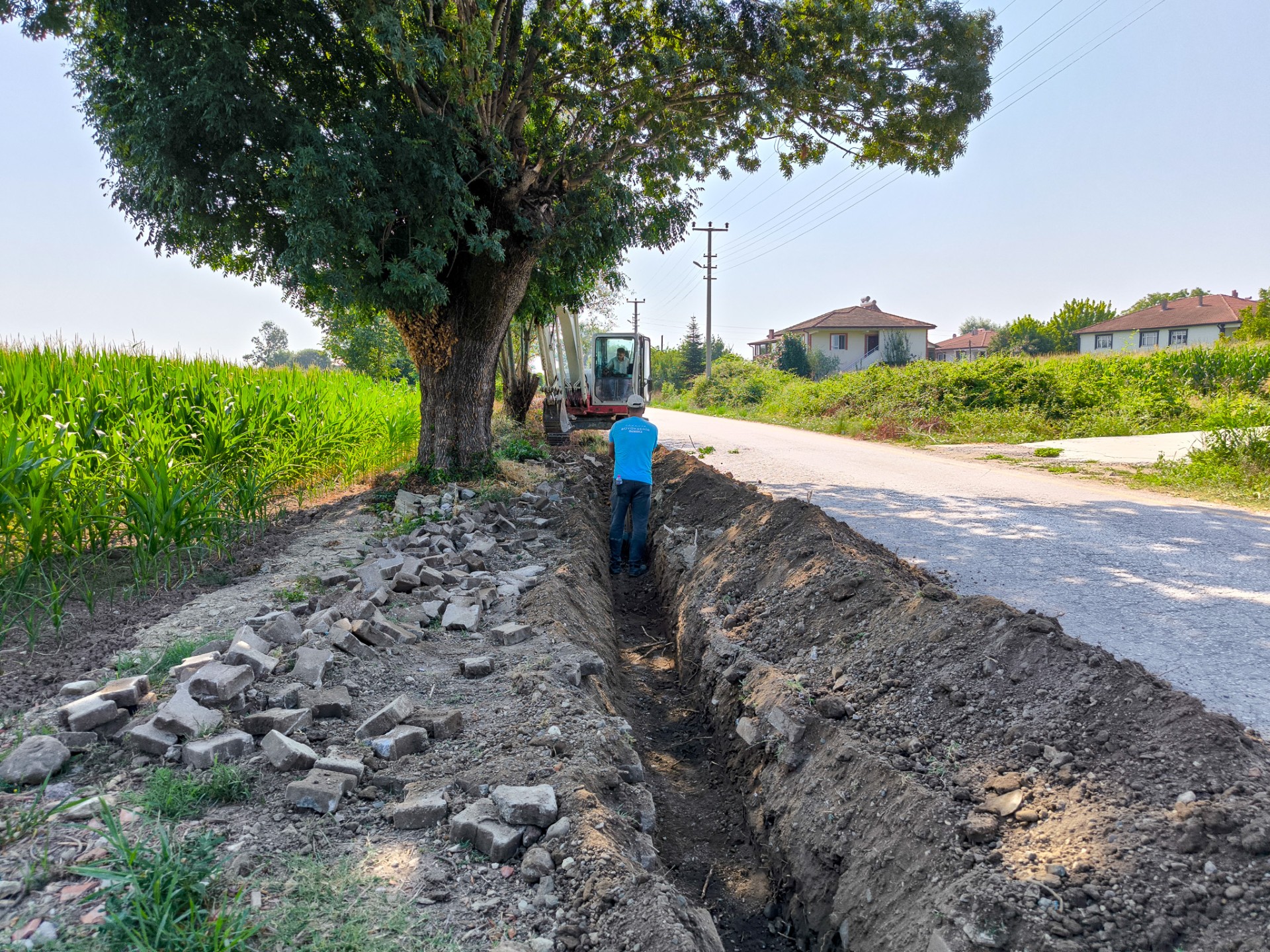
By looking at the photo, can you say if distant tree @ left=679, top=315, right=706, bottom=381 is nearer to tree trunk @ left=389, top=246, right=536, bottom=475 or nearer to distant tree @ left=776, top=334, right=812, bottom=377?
distant tree @ left=776, top=334, right=812, bottom=377

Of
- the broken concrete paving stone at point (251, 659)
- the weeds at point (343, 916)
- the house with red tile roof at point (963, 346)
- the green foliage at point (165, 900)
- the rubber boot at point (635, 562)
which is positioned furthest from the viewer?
the house with red tile roof at point (963, 346)

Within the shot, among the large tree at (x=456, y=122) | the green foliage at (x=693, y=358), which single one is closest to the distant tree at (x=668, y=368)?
the green foliage at (x=693, y=358)

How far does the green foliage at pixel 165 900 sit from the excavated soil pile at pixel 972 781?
2186 mm

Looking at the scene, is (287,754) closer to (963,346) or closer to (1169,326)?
(1169,326)

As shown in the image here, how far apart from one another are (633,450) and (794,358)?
41438 millimetres

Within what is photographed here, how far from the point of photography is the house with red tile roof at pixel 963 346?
239 ft

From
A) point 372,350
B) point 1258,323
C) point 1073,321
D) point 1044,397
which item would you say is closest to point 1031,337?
point 1073,321

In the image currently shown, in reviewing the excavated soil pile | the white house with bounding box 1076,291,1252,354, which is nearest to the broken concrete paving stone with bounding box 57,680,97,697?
the excavated soil pile

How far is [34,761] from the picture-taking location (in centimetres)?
282

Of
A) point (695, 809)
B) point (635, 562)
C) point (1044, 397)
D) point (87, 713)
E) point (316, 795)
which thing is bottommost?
point (695, 809)

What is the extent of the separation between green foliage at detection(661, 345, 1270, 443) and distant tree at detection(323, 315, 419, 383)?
15744 mm

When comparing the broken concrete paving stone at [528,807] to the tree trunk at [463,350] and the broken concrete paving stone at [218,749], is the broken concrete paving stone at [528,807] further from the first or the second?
the tree trunk at [463,350]

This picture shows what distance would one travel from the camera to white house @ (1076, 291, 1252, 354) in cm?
5022

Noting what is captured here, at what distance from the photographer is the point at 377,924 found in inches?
89.0
